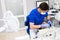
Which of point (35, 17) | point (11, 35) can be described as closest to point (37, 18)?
point (35, 17)

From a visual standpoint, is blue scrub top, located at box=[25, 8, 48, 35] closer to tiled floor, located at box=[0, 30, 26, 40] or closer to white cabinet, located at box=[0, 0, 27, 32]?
tiled floor, located at box=[0, 30, 26, 40]

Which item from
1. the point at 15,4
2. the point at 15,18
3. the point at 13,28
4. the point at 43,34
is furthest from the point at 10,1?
the point at 43,34

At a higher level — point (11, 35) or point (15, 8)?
point (15, 8)

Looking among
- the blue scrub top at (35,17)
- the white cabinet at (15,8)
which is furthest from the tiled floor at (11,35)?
the blue scrub top at (35,17)

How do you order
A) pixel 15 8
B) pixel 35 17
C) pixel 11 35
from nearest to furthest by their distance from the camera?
1. pixel 35 17
2. pixel 11 35
3. pixel 15 8

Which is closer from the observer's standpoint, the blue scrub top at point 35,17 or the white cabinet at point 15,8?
the blue scrub top at point 35,17

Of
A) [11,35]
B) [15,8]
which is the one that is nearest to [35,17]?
[11,35]

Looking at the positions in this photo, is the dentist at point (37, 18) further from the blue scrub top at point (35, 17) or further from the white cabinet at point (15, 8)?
the white cabinet at point (15, 8)

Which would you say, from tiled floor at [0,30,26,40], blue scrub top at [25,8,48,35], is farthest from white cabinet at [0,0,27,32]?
blue scrub top at [25,8,48,35]

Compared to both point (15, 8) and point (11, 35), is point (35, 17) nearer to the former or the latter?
point (11, 35)

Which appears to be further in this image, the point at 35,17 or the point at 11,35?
the point at 11,35

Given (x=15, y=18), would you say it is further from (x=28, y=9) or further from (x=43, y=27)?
(x=43, y=27)

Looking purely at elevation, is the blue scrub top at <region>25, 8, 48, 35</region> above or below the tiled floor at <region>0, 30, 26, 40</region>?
above

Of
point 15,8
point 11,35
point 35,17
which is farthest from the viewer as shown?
point 15,8
